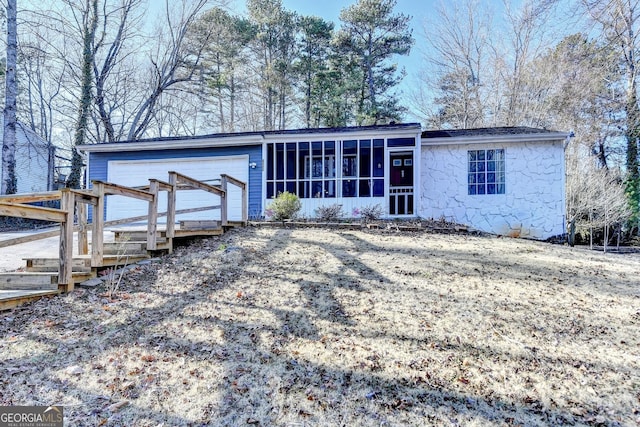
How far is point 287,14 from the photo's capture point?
2039 centimetres

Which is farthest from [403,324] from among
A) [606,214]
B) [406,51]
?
[406,51]

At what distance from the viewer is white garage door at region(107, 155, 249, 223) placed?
Result: 10805 mm

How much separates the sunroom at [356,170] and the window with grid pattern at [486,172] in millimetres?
1822

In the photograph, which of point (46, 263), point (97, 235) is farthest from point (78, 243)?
point (97, 235)

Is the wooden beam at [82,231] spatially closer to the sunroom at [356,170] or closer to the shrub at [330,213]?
the shrub at [330,213]

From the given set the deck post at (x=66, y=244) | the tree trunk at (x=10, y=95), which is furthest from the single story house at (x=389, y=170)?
the deck post at (x=66, y=244)

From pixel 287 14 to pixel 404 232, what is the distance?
726 inches

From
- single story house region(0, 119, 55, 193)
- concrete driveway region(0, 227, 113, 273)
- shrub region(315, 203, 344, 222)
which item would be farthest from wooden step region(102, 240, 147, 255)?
single story house region(0, 119, 55, 193)

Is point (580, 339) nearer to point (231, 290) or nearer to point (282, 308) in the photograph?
point (282, 308)

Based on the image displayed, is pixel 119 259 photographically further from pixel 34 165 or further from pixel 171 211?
pixel 34 165

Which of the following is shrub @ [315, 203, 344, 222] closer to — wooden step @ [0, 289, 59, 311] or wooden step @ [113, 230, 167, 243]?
wooden step @ [113, 230, 167, 243]

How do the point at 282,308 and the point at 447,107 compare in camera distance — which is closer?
the point at 282,308

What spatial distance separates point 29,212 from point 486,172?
1072 centimetres

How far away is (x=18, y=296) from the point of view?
3.50 m
